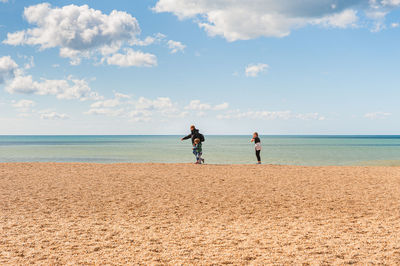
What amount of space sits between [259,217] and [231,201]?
1874mm

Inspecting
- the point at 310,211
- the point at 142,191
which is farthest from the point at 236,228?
the point at 142,191

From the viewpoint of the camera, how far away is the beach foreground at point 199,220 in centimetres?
551

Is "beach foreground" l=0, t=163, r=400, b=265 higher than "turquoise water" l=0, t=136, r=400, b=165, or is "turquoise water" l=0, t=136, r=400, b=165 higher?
"beach foreground" l=0, t=163, r=400, b=265

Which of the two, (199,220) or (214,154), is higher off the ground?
(199,220)

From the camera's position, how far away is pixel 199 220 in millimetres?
7793

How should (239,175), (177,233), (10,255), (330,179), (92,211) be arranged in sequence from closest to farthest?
(10,255)
(177,233)
(92,211)
(330,179)
(239,175)

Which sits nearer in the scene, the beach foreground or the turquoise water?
the beach foreground

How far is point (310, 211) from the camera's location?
871 cm

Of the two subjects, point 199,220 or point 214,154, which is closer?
point 199,220

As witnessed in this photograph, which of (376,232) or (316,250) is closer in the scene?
(316,250)

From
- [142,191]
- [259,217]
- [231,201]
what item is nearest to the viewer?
[259,217]

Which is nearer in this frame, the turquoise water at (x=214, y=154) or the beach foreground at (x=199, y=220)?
the beach foreground at (x=199, y=220)

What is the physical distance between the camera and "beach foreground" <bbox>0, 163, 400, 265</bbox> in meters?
5.51

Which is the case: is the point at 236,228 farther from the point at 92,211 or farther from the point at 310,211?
the point at 92,211
